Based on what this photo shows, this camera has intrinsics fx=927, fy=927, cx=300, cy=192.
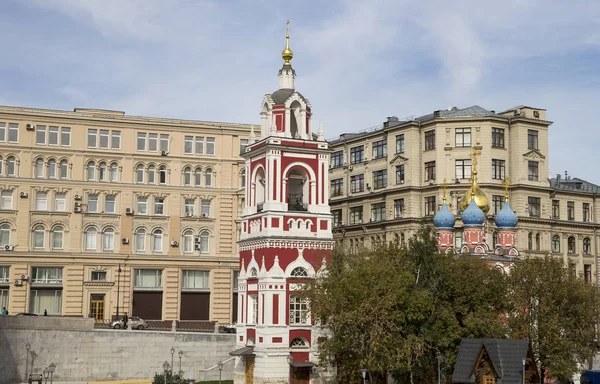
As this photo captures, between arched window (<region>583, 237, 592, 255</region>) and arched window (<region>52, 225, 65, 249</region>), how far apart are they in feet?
161

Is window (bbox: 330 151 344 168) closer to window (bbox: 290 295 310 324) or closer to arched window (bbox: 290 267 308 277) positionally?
arched window (bbox: 290 267 308 277)

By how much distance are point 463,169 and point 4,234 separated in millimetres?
39362

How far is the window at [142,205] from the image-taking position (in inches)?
3123

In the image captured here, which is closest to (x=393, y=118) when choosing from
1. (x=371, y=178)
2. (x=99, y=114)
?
(x=371, y=178)

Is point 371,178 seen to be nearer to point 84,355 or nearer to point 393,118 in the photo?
point 393,118

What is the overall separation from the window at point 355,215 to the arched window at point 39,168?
3046 centimetres

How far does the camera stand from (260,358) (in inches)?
2178

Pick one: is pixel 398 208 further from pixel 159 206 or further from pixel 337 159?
pixel 159 206

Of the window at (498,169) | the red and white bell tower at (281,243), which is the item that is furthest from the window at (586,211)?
the red and white bell tower at (281,243)

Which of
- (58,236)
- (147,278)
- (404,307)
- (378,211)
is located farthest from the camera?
(378,211)

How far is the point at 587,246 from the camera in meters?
90.3

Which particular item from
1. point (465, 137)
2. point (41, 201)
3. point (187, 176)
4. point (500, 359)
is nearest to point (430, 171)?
point (465, 137)

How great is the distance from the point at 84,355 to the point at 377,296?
2370 centimetres

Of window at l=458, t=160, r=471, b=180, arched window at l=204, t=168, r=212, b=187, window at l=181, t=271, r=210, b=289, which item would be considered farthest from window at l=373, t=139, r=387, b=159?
window at l=181, t=271, r=210, b=289
